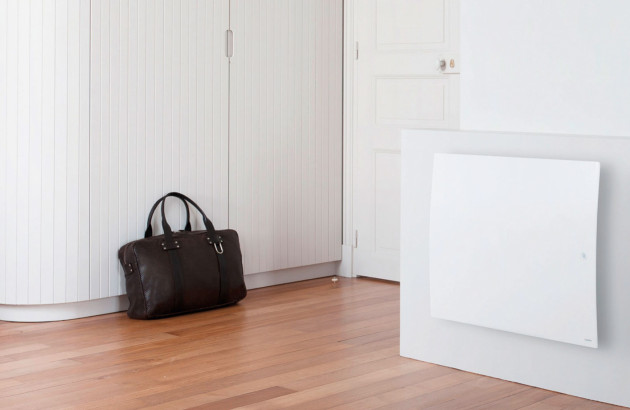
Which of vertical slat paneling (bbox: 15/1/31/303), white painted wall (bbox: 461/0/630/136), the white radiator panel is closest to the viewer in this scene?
the white radiator panel

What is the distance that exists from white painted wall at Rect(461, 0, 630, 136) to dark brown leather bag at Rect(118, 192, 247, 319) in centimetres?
124

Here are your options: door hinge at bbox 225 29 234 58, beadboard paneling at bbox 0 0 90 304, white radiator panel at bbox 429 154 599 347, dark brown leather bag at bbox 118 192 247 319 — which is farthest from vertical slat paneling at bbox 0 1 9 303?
white radiator panel at bbox 429 154 599 347

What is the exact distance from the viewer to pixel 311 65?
4270mm

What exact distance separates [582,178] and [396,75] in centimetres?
195

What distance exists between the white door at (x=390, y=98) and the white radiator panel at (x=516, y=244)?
143 cm

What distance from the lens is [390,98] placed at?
14.0ft

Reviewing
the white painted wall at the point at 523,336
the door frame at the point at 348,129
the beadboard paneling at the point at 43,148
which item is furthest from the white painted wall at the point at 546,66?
the door frame at the point at 348,129

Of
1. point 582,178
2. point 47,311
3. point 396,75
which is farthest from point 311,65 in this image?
point 582,178

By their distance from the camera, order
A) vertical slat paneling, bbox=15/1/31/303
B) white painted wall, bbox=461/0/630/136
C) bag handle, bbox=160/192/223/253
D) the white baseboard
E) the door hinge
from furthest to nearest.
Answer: the white baseboard → the door hinge → bag handle, bbox=160/192/223/253 → vertical slat paneling, bbox=15/1/31/303 → white painted wall, bbox=461/0/630/136

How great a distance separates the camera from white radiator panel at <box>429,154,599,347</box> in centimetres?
240

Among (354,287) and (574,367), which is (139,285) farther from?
(574,367)

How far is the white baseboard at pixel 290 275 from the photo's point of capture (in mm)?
4118

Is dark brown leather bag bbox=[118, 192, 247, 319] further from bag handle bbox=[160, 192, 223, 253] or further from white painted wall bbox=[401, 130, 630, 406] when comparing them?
white painted wall bbox=[401, 130, 630, 406]

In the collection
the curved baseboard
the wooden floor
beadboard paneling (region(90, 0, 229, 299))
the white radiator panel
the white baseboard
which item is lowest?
the wooden floor
